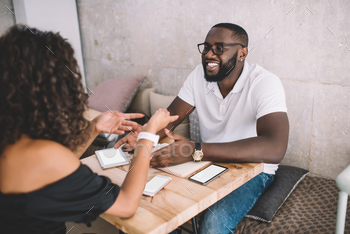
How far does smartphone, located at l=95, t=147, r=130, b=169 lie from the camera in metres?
1.43

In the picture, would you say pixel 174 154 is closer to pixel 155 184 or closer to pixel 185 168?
pixel 185 168

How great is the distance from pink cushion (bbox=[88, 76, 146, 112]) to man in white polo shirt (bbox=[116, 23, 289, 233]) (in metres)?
1.00

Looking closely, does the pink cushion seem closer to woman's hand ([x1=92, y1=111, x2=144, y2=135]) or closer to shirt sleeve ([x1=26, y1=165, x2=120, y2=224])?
woman's hand ([x1=92, y1=111, x2=144, y2=135])

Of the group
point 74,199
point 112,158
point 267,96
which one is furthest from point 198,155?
point 74,199

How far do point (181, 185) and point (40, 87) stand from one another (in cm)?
70

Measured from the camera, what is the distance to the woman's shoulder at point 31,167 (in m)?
0.80

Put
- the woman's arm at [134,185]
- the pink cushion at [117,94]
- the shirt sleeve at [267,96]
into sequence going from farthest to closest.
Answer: the pink cushion at [117,94]
the shirt sleeve at [267,96]
the woman's arm at [134,185]

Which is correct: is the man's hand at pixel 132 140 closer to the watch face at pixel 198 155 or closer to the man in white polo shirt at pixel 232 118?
the man in white polo shirt at pixel 232 118

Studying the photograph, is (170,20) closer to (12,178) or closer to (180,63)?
(180,63)

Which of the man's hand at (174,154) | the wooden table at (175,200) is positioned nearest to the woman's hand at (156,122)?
the man's hand at (174,154)

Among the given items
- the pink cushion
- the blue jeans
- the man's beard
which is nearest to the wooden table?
the blue jeans

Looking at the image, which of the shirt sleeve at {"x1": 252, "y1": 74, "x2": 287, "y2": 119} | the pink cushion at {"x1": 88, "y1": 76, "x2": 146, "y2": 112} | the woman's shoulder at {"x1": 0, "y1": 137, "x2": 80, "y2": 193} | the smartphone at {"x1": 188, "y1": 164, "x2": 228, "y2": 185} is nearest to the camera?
the woman's shoulder at {"x1": 0, "y1": 137, "x2": 80, "y2": 193}

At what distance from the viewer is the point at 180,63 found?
115 inches

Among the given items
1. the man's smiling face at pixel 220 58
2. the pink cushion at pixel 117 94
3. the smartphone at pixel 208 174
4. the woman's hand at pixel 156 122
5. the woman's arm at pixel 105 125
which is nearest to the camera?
the woman's hand at pixel 156 122
